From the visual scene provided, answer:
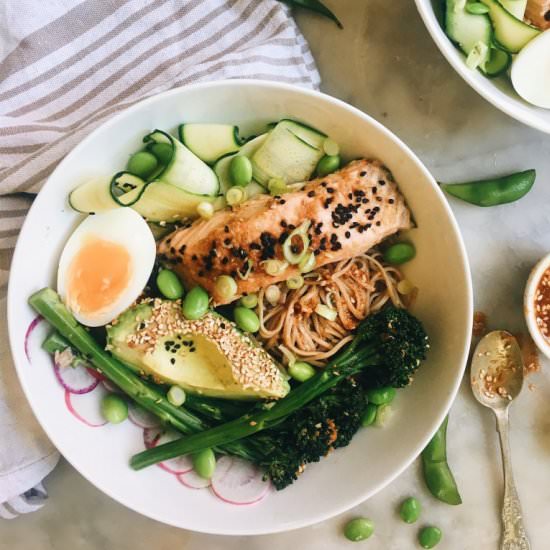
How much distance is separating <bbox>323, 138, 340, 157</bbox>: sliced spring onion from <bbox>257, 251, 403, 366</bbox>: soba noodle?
0.41 m

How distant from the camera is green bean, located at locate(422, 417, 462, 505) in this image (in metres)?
2.91

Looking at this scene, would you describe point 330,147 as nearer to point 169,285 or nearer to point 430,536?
point 169,285

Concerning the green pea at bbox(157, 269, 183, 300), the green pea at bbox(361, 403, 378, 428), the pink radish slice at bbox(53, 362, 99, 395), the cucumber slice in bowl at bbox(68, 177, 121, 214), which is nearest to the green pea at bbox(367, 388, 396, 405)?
the green pea at bbox(361, 403, 378, 428)

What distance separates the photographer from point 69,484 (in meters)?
2.99

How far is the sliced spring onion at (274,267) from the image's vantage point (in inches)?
98.0

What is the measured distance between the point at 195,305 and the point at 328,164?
2.32ft

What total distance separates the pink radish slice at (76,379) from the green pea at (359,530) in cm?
122

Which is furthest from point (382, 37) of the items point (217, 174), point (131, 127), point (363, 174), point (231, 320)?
point (231, 320)

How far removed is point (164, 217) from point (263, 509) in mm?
1155

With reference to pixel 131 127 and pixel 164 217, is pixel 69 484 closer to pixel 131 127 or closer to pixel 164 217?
pixel 164 217

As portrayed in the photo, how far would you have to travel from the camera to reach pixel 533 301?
9.16ft

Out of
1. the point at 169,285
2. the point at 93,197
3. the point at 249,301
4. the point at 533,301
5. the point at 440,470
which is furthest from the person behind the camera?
the point at 440,470

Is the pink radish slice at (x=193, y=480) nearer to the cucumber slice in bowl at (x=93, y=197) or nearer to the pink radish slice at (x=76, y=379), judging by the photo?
the pink radish slice at (x=76, y=379)

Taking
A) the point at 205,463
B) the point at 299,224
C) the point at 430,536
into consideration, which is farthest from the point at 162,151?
the point at 430,536
